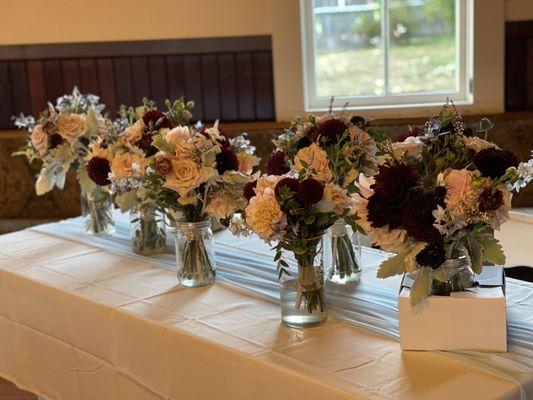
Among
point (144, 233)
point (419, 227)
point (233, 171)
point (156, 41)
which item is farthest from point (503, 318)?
point (156, 41)

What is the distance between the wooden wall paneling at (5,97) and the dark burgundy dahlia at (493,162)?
11.6ft

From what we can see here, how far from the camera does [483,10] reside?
12.7 feet

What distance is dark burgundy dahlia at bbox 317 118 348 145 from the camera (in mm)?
1991

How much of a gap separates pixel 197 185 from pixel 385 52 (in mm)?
2486

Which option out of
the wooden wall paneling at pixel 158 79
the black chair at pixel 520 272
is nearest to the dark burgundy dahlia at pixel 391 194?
the black chair at pixel 520 272

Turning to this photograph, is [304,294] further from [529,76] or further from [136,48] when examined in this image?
[136,48]

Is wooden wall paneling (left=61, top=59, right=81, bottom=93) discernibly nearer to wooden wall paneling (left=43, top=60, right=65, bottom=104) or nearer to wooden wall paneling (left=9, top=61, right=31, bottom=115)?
wooden wall paneling (left=43, top=60, right=65, bottom=104)

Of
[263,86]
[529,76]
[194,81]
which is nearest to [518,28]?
[529,76]

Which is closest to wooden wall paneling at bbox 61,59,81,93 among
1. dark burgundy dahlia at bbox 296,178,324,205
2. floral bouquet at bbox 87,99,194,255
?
floral bouquet at bbox 87,99,194,255

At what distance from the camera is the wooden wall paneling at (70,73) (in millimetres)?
4395

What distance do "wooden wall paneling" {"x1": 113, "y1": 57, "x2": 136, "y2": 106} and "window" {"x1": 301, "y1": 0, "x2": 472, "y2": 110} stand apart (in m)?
0.99

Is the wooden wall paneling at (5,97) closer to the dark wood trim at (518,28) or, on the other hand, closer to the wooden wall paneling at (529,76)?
the dark wood trim at (518,28)

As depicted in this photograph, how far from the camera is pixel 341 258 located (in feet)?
6.76

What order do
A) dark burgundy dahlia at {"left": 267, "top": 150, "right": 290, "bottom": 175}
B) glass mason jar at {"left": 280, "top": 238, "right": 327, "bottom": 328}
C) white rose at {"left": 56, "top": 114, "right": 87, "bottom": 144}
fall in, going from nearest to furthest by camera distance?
glass mason jar at {"left": 280, "top": 238, "right": 327, "bottom": 328} < dark burgundy dahlia at {"left": 267, "top": 150, "right": 290, "bottom": 175} < white rose at {"left": 56, "top": 114, "right": 87, "bottom": 144}
